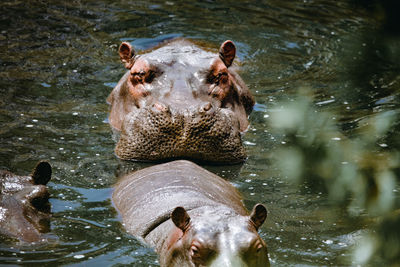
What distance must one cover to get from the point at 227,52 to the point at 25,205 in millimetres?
3693

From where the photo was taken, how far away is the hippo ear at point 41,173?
5.86 meters

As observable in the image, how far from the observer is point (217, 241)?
4.40 metres

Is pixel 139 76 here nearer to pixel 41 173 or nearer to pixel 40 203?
pixel 41 173

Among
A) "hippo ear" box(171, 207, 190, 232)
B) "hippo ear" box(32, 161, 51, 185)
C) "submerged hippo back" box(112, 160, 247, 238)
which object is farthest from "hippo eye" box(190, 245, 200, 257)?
"hippo ear" box(32, 161, 51, 185)

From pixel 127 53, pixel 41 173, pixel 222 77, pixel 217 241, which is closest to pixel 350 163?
pixel 222 77

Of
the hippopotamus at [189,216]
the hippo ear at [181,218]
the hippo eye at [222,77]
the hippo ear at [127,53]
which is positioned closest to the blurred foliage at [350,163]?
the hippopotamus at [189,216]

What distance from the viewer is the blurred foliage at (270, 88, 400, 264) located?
4949 mm

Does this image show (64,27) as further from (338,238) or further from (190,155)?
(338,238)

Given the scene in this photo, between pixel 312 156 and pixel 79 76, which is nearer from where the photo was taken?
pixel 312 156

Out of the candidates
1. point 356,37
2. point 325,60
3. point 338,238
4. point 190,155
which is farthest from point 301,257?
point 356,37

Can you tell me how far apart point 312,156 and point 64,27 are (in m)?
7.38

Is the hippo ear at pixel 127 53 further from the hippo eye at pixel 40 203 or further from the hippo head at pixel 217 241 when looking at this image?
the hippo head at pixel 217 241

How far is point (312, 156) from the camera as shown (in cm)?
605

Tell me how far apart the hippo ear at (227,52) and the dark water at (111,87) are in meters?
0.84
